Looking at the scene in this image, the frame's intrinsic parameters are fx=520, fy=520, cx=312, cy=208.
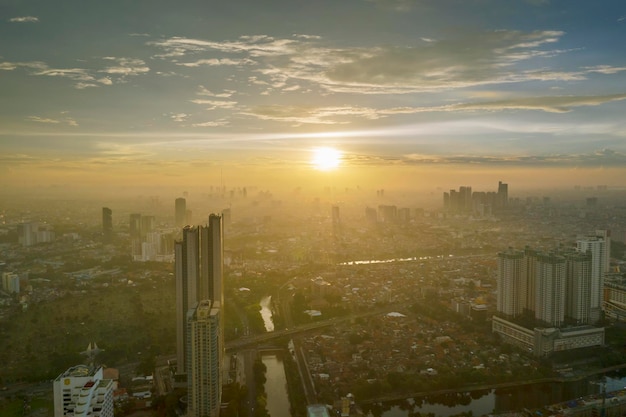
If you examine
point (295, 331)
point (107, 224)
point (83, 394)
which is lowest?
point (295, 331)

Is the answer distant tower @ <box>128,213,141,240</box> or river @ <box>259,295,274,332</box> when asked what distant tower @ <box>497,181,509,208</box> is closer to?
river @ <box>259,295,274,332</box>

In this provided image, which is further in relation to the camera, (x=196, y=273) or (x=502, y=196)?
(x=502, y=196)

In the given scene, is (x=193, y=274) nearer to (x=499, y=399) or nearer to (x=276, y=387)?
(x=276, y=387)

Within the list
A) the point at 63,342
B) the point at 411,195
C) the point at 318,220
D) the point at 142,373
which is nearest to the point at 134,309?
the point at 63,342

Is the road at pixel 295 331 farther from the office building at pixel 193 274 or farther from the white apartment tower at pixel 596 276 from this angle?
the white apartment tower at pixel 596 276

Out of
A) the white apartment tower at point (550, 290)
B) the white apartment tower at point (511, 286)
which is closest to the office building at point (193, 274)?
the white apartment tower at point (511, 286)

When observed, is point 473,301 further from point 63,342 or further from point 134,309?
point 63,342

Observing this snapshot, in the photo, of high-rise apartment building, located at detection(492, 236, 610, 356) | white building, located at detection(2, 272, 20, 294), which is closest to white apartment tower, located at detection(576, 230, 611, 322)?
high-rise apartment building, located at detection(492, 236, 610, 356)

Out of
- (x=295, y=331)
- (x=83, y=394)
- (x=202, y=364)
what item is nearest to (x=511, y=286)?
(x=295, y=331)
